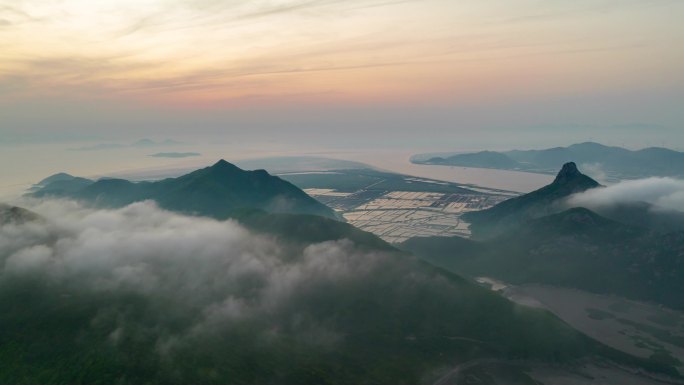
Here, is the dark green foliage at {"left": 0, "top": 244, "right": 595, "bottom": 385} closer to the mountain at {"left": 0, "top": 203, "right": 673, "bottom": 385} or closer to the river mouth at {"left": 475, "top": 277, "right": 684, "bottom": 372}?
the mountain at {"left": 0, "top": 203, "right": 673, "bottom": 385}

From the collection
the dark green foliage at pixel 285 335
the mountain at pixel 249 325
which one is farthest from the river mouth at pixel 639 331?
the dark green foliage at pixel 285 335

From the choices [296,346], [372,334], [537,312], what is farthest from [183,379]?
[537,312]

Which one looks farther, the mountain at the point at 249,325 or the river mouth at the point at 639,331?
the river mouth at the point at 639,331

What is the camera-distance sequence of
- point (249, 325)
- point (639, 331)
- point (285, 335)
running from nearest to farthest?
point (285, 335) → point (249, 325) → point (639, 331)

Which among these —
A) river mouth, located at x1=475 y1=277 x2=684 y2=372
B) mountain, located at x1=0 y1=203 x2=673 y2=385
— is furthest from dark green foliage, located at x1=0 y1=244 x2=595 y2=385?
river mouth, located at x1=475 y1=277 x2=684 y2=372

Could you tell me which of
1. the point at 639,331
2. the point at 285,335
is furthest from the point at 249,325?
the point at 639,331

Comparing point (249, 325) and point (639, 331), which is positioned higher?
point (249, 325)

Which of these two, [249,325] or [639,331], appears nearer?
[249,325]

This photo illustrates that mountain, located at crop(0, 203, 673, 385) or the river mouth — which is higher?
mountain, located at crop(0, 203, 673, 385)

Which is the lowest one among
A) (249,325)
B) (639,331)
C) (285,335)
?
(639,331)

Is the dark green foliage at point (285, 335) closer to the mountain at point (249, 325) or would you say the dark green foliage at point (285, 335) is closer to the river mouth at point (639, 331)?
the mountain at point (249, 325)

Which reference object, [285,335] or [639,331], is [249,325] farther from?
[639,331]
